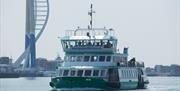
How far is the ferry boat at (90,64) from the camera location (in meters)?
82.2

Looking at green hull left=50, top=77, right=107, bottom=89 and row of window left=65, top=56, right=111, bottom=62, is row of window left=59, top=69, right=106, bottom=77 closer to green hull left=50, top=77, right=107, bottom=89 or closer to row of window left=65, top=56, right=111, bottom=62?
green hull left=50, top=77, right=107, bottom=89

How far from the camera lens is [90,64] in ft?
274

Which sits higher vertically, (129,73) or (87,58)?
(87,58)

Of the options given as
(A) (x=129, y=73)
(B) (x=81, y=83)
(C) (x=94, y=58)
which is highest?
(C) (x=94, y=58)

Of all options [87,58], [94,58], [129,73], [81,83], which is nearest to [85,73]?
[81,83]

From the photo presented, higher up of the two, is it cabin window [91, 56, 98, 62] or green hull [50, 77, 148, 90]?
cabin window [91, 56, 98, 62]

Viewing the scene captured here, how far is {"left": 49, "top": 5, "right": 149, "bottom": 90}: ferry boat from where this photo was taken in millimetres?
82250

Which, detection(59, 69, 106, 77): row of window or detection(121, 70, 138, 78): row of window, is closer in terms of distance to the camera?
detection(59, 69, 106, 77): row of window

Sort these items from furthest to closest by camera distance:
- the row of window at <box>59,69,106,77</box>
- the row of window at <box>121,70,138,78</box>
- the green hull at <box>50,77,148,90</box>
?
the row of window at <box>121,70,138,78</box> → the row of window at <box>59,69,106,77</box> → the green hull at <box>50,77,148,90</box>

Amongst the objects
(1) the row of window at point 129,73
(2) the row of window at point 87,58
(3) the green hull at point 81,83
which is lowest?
(3) the green hull at point 81,83

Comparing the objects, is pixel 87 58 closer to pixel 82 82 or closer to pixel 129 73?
pixel 82 82

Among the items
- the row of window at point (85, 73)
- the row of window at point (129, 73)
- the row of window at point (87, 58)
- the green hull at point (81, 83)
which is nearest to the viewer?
the green hull at point (81, 83)

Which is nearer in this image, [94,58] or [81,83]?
[81,83]

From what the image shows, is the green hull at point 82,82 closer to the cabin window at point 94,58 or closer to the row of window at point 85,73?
the row of window at point 85,73
